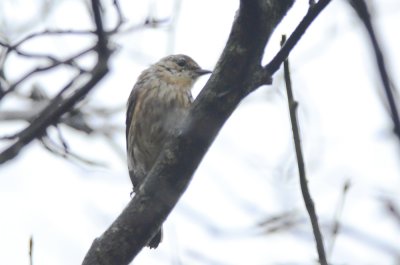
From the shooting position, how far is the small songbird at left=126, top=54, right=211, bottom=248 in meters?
6.29

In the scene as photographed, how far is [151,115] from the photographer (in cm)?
647

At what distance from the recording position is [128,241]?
314 cm

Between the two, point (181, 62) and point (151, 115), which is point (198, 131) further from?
point (181, 62)

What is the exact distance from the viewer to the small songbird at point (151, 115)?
629 centimetres

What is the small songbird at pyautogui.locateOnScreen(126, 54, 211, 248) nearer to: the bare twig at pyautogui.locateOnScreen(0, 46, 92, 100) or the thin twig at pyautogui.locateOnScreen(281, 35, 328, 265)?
the thin twig at pyautogui.locateOnScreen(281, 35, 328, 265)

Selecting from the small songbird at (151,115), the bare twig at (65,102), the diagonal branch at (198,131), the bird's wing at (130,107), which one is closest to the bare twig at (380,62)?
the bare twig at (65,102)

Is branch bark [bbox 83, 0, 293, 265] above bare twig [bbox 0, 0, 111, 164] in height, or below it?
above

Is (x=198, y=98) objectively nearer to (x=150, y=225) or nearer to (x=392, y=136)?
(x=150, y=225)

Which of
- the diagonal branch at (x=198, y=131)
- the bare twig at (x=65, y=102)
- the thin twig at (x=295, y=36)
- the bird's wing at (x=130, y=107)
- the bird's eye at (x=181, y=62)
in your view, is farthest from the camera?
the bird's eye at (x=181, y=62)

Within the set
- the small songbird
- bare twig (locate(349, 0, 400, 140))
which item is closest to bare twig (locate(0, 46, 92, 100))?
bare twig (locate(349, 0, 400, 140))

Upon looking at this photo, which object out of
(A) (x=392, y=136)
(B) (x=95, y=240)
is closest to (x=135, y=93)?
(B) (x=95, y=240)

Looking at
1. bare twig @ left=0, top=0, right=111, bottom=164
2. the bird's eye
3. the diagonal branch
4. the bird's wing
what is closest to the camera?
bare twig @ left=0, top=0, right=111, bottom=164

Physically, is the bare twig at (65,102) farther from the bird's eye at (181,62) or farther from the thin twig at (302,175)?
the bird's eye at (181,62)

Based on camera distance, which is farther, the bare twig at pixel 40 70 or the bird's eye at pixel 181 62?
the bird's eye at pixel 181 62
